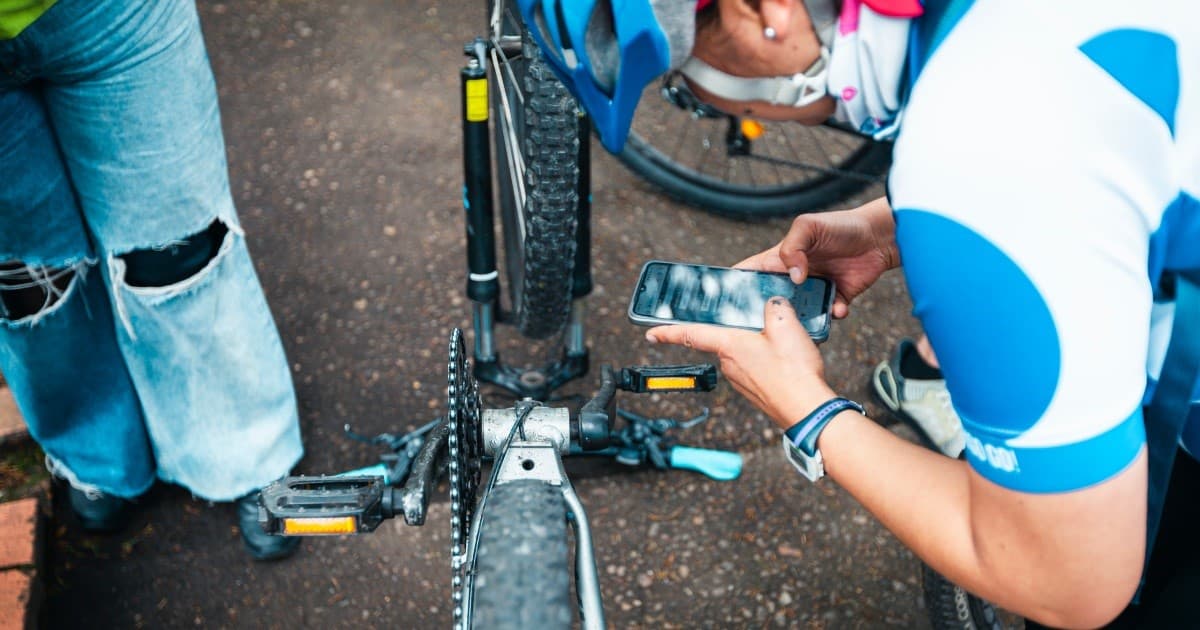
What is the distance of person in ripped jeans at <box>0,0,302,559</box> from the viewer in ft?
5.58

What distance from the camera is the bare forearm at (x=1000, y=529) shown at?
969 millimetres

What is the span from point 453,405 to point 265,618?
1.23 m

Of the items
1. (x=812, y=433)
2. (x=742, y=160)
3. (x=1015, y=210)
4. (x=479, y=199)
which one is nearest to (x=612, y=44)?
(x=1015, y=210)

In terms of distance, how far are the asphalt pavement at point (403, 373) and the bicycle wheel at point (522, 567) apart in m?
1.13

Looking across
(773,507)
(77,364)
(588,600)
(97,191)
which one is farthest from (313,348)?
(588,600)

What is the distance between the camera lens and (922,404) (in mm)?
2586

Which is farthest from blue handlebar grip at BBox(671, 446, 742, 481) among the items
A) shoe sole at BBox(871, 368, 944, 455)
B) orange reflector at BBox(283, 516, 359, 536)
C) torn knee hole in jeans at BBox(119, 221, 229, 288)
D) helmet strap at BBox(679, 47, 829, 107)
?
helmet strap at BBox(679, 47, 829, 107)

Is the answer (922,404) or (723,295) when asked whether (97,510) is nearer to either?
(723,295)

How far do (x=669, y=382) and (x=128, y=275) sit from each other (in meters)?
1.14

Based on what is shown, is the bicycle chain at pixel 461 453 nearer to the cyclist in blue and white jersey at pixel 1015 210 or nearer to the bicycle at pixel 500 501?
the bicycle at pixel 500 501

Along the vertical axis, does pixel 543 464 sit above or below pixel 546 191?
below

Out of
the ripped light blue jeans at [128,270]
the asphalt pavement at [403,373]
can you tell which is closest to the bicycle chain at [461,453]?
the ripped light blue jeans at [128,270]

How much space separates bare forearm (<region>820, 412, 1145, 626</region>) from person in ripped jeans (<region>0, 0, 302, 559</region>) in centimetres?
134

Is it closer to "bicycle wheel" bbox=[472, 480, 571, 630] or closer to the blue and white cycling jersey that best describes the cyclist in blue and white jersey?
the blue and white cycling jersey
